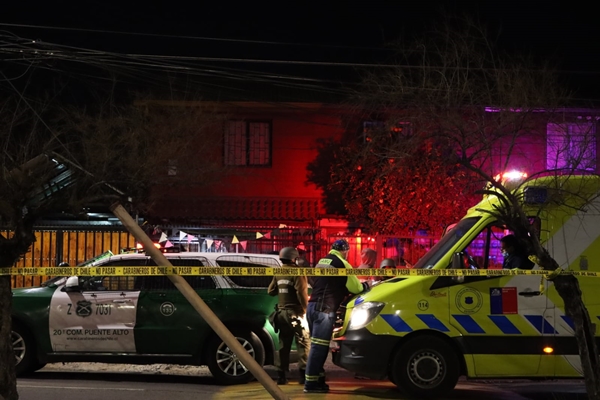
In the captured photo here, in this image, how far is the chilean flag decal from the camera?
8.56m

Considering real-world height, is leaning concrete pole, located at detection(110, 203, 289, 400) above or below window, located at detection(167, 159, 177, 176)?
below

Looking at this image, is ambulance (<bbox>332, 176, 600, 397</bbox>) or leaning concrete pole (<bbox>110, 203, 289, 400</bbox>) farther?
ambulance (<bbox>332, 176, 600, 397</bbox>)

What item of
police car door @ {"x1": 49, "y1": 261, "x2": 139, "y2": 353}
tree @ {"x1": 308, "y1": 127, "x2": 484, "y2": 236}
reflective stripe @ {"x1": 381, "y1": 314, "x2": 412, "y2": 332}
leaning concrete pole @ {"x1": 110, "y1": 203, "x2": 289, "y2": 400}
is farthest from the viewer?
tree @ {"x1": 308, "y1": 127, "x2": 484, "y2": 236}

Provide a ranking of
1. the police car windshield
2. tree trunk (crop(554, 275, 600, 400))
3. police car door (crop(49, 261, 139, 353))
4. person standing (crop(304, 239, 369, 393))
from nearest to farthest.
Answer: tree trunk (crop(554, 275, 600, 400)), the police car windshield, person standing (crop(304, 239, 369, 393)), police car door (crop(49, 261, 139, 353))

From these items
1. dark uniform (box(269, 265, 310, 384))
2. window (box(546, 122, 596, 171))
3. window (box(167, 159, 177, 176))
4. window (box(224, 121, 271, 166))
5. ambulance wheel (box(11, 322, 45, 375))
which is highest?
window (box(224, 121, 271, 166))

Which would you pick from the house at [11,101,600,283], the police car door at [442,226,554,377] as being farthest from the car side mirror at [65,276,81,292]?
the house at [11,101,600,283]

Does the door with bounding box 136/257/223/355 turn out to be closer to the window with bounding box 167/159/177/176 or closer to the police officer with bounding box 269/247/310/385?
the police officer with bounding box 269/247/310/385

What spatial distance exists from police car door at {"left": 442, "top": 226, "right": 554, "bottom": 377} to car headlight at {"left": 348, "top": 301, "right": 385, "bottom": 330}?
840mm

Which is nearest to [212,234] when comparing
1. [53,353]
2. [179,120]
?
[179,120]

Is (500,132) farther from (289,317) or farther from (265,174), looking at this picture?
(265,174)

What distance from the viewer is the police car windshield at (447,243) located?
8.91m

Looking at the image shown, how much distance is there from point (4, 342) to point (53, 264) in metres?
12.0

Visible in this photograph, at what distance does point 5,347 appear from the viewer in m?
5.87

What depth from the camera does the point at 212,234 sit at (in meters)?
18.5
